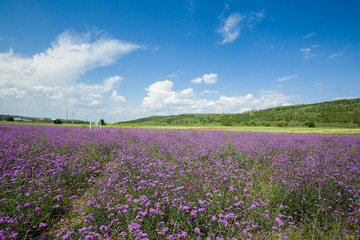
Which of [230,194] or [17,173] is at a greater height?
[17,173]

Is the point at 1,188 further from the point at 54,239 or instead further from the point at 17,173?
the point at 54,239

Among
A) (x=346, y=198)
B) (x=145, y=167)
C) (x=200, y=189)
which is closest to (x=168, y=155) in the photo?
(x=145, y=167)

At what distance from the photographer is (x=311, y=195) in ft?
11.0

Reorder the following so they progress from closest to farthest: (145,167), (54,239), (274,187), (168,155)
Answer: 1. (54,239)
2. (274,187)
3. (145,167)
4. (168,155)

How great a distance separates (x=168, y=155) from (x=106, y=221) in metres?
3.68

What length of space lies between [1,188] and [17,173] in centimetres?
43

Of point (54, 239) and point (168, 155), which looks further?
point (168, 155)

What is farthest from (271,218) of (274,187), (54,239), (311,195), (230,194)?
(54,239)

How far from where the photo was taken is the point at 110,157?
6.52 meters

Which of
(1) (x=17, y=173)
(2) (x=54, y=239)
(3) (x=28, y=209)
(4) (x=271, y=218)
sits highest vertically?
(1) (x=17, y=173)

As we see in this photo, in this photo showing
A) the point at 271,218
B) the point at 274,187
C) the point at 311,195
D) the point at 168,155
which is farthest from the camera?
the point at 168,155

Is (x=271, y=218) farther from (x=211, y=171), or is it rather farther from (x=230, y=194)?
(x=211, y=171)

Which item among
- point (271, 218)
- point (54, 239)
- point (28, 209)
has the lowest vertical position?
point (54, 239)

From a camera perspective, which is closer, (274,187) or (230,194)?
(230,194)
